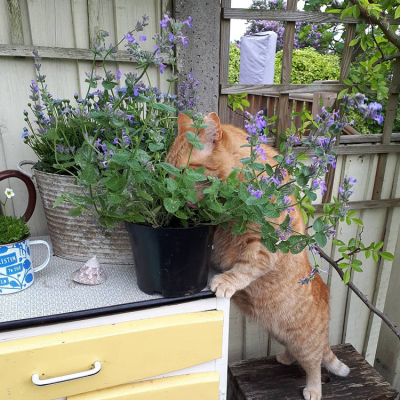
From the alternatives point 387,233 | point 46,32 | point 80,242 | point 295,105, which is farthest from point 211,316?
point 387,233

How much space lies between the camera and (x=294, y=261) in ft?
3.71

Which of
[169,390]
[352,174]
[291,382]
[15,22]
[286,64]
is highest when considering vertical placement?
[15,22]

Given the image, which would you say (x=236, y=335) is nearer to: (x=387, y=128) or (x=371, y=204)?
(x=371, y=204)

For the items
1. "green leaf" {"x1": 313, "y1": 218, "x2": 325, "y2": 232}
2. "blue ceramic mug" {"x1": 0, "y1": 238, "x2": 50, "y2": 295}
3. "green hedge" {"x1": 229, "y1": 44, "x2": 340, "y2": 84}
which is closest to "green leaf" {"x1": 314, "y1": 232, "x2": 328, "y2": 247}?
"green leaf" {"x1": 313, "y1": 218, "x2": 325, "y2": 232}

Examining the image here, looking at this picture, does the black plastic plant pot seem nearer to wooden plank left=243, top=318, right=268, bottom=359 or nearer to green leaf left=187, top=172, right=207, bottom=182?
green leaf left=187, top=172, right=207, bottom=182

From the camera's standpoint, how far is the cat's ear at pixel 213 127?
874 mm

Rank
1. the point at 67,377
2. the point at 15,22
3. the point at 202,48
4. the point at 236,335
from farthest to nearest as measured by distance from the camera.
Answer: the point at 236,335 → the point at 202,48 → the point at 15,22 → the point at 67,377

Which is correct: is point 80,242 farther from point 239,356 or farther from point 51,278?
point 239,356

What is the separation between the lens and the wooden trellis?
143cm

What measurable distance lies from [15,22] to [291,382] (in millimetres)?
1703

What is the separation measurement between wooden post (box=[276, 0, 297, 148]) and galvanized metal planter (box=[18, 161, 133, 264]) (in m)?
0.87

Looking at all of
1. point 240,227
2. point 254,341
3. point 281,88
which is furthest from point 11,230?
point 254,341

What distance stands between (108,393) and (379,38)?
165cm

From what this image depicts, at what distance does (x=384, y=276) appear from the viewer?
194 centimetres
